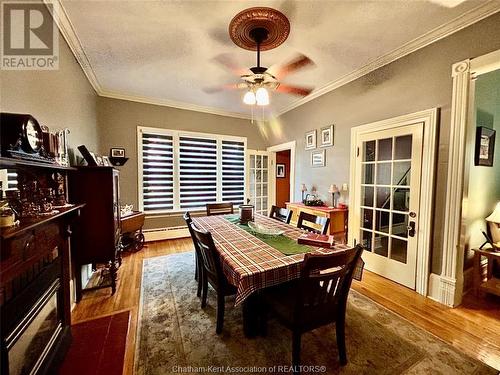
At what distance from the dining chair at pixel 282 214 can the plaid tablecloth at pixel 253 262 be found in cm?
62

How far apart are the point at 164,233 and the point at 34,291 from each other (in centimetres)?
324

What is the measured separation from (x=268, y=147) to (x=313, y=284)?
436 cm

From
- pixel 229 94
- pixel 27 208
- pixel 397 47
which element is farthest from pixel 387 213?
pixel 27 208

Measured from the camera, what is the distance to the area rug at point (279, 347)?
1.50m

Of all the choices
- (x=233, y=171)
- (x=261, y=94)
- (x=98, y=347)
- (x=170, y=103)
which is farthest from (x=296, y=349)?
(x=170, y=103)

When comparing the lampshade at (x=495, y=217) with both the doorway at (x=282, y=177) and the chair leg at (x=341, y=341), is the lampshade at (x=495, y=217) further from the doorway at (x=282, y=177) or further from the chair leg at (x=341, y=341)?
the doorway at (x=282, y=177)

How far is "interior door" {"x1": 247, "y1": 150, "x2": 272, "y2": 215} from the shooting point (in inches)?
207

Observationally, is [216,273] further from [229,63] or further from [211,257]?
[229,63]

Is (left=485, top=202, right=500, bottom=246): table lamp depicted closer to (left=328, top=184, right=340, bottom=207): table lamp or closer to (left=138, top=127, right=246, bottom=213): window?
(left=328, top=184, right=340, bottom=207): table lamp

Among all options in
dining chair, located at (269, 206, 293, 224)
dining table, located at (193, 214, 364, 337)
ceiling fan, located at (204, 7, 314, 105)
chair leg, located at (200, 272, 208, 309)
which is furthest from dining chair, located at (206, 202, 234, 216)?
ceiling fan, located at (204, 7, 314, 105)

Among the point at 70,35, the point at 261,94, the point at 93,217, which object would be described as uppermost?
the point at 70,35

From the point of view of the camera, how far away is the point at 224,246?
6.00ft

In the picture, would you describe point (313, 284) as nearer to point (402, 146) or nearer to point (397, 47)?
point (402, 146)

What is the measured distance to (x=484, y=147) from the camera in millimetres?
2441
